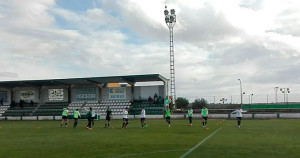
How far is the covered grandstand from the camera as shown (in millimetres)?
56250

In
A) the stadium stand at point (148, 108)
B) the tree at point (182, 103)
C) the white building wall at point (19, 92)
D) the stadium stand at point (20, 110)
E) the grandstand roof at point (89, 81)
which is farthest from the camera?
the tree at point (182, 103)

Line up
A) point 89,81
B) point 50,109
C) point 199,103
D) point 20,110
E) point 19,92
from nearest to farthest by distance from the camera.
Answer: point 89,81 < point 50,109 < point 20,110 < point 19,92 < point 199,103

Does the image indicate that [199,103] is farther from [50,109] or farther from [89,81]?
[50,109]

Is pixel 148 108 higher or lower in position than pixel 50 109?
higher

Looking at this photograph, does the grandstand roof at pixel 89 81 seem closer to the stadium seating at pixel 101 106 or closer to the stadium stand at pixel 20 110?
the stadium seating at pixel 101 106

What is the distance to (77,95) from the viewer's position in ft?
199

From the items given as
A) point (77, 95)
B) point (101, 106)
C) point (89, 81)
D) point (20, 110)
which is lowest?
point (20, 110)

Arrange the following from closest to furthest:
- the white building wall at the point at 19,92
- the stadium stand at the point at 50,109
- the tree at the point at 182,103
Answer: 1. the stadium stand at the point at 50,109
2. the white building wall at the point at 19,92
3. the tree at the point at 182,103

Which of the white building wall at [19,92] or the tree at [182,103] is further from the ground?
the white building wall at [19,92]

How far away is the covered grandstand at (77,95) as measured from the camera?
185 ft

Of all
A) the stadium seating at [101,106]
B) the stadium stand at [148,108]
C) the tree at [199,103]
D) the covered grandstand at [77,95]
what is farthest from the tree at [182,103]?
the stadium seating at [101,106]

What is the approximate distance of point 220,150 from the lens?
13.8 meters

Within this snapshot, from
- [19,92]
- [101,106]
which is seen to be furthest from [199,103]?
[19,92]

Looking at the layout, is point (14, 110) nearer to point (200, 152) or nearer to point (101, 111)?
point (101, 111)
